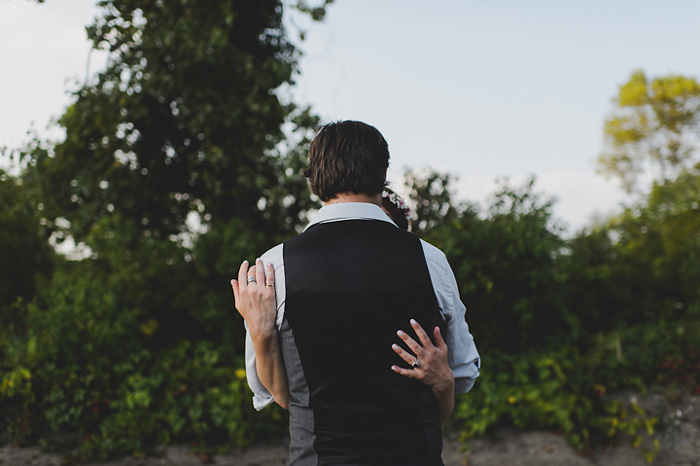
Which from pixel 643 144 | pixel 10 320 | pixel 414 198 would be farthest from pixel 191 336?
pixel 643 144

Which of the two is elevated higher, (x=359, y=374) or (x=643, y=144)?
(x=643, y=144)

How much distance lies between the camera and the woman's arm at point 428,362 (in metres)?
1.33

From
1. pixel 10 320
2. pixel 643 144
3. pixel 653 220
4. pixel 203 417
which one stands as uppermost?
pixel 643 144

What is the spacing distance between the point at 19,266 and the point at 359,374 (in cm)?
673

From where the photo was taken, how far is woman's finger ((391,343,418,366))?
51.8 inches

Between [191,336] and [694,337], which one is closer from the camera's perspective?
[694,337]

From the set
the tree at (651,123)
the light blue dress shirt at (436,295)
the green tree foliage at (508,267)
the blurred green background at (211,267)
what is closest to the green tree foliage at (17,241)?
the blurred green background at (211,267)

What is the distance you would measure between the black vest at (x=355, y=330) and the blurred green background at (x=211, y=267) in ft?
11.6

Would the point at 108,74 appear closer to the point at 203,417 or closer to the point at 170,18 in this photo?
the point at 170,18

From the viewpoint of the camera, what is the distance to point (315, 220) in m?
1.47

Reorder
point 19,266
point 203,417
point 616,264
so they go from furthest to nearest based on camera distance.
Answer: point 616,264 < point 19,266 < point 203,417

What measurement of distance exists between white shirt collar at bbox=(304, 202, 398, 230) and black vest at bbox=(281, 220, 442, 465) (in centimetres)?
4

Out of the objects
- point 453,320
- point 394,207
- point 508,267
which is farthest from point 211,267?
point 453,320

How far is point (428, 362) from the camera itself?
1366 millimetres
